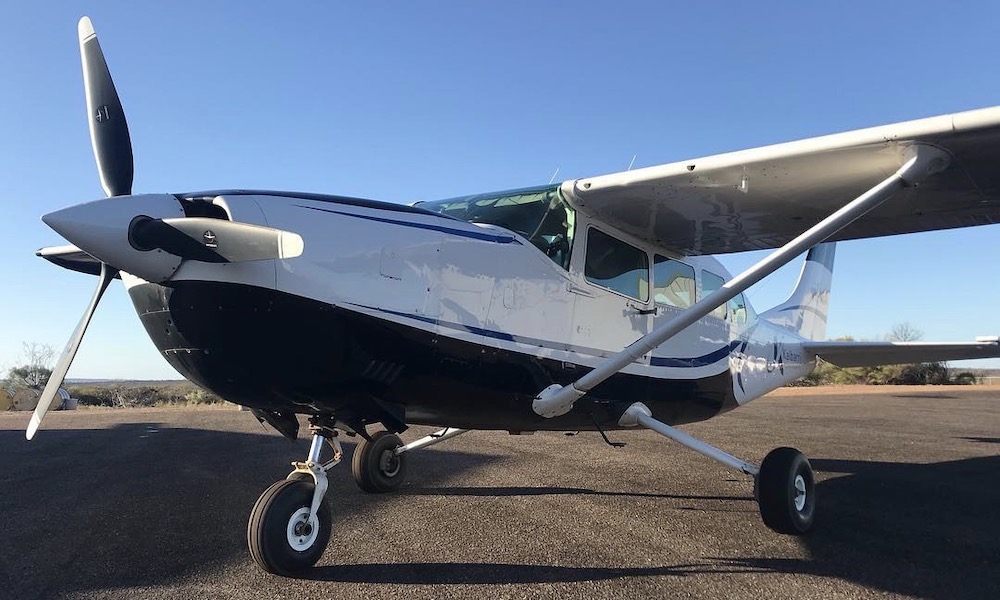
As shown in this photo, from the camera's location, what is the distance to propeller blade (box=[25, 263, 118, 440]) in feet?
12.4

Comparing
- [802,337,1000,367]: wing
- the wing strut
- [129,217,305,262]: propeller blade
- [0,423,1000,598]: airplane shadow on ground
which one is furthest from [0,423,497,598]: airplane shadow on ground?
[802,337,1000,367]: wing

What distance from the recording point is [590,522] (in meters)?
5.04

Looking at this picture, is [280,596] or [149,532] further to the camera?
[149,532]

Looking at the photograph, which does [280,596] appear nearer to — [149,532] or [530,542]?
[530,542]

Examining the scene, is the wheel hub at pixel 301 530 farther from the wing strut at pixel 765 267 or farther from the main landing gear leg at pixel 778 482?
the main landing gear leg at pixel 778 482

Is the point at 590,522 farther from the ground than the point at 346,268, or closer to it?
closer to it

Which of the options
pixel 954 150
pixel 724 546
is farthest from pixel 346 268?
pixel 954 150

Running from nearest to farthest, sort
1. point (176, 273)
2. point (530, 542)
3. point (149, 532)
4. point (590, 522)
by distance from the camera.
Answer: point (176, 273) → point (530, 542) → point (149, 532) → point (590, 522)

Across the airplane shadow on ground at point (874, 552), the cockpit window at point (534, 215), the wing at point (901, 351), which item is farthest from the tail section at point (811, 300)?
the cockpit window at point (534, 215)

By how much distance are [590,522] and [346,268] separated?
10.3 ft

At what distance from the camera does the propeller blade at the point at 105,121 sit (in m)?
3.79

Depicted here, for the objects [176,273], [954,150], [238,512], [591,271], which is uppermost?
[954,150]

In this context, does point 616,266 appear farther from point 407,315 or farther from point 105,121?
point 105,121

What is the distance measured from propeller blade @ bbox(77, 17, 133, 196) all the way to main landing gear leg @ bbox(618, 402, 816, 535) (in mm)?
4390
